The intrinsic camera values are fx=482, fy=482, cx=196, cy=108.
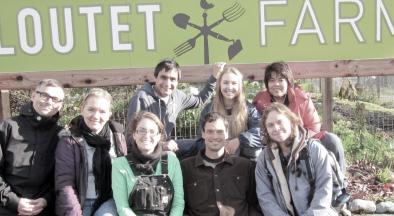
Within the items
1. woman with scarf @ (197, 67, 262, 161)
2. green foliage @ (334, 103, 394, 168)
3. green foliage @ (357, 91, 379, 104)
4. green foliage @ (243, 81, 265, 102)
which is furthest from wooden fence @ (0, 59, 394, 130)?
green foliage @ (357, 91, 379, 104)

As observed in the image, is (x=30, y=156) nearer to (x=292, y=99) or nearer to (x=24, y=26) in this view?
(x=24, y=26)

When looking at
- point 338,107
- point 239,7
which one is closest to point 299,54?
point 239,7

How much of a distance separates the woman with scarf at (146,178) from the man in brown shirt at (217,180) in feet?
0.38

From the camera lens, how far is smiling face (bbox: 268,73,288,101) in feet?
13.6

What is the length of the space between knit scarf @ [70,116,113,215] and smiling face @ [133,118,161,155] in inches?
10.6

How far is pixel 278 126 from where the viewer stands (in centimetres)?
357

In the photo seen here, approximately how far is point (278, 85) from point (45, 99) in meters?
1.93

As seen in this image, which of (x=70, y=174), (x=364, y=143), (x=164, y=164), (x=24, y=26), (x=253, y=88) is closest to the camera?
(x=70, y=174)

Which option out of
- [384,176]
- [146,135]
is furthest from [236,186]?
[384,176]

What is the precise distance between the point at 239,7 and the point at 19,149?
263 centimetres

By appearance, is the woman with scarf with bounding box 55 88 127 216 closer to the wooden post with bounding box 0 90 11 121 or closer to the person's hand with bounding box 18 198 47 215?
the person's hand with bounding box 18 198 47 215

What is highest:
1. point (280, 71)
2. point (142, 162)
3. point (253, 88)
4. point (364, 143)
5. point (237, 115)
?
point (280, 71)

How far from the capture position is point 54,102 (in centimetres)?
367

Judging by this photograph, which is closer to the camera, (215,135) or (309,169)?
(309,169)
